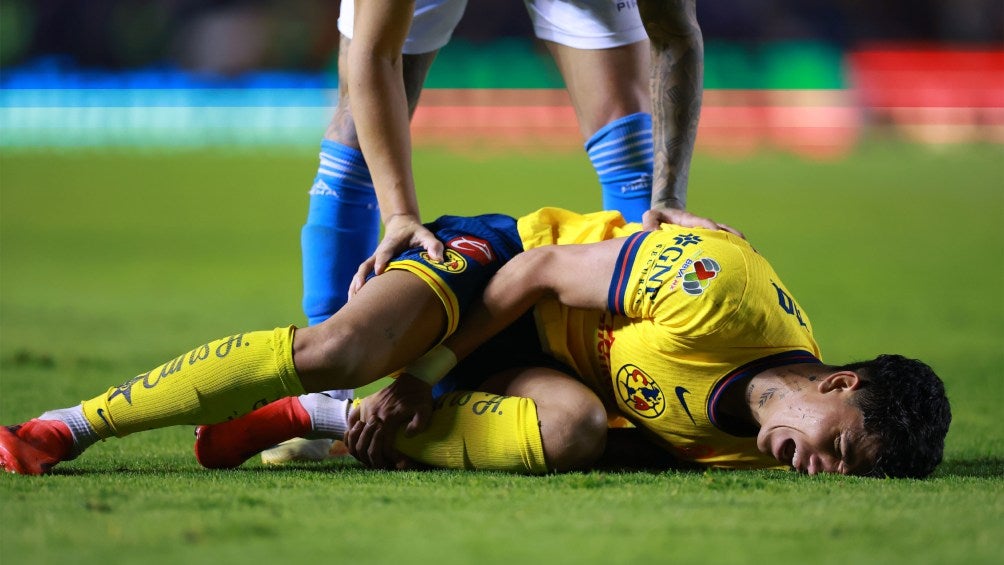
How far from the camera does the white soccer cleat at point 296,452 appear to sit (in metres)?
2.98

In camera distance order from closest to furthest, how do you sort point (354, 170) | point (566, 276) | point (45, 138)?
point (566, 276)
point (354, 170)
point (45, 138)

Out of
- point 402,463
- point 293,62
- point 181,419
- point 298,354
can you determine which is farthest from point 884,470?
point 293,62

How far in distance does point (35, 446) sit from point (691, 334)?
1.29m

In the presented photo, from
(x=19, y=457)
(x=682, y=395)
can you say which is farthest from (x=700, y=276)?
(x=19, y=457)

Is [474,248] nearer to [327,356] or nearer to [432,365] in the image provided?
[432,365]

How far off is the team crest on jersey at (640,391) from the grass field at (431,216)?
0.53ft

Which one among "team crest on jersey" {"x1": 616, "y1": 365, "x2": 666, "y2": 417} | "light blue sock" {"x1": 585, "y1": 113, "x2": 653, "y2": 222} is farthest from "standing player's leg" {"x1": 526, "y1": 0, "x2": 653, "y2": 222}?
"team crest on jersey" {"x1": 616, "y1": 365, "x2": 666, "y2": 417}

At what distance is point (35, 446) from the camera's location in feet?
8.29

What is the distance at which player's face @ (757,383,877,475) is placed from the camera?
2.54m

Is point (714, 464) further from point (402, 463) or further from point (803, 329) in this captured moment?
point (402, 463)

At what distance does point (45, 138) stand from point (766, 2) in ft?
31.8

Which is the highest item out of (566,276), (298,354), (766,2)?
(766,2)

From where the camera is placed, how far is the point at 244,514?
2.16 metres

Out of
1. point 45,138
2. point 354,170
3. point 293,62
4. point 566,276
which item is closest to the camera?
point 566,276
